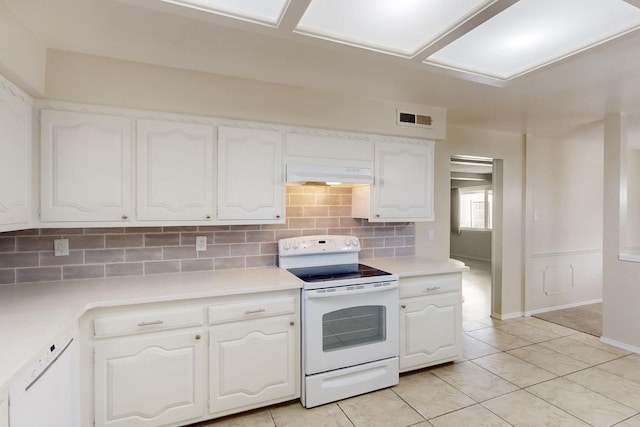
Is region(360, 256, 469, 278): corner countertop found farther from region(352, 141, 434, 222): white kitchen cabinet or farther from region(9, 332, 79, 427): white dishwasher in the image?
region(9, 332, 79, 427): white dishwasher

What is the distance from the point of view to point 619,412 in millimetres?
2307

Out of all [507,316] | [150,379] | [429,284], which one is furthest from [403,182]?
[507,316]

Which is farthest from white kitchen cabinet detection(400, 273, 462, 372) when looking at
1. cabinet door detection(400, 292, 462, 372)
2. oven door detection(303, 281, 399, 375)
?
oven door detection(303, 281, 399, 375)

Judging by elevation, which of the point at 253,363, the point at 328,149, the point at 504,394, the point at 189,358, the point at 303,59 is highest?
the point at 303,59

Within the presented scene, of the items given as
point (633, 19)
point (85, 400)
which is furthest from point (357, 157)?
point (85, 400)

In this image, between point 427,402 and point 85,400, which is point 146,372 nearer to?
point 85,400

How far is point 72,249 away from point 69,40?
1.32m

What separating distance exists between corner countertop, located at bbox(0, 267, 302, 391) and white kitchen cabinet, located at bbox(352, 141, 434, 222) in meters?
0.98

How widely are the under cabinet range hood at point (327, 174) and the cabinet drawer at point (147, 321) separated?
116cm

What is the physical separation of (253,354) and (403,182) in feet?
6.26

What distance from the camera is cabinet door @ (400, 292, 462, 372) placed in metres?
2.71

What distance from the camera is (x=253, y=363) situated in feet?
7.27

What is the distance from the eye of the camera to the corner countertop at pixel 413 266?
8.99ft

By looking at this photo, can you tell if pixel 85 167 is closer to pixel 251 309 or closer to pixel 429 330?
pixel 251 309
